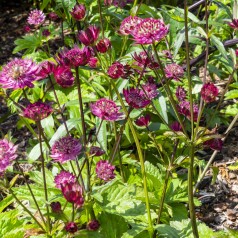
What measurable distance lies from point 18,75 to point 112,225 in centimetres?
71

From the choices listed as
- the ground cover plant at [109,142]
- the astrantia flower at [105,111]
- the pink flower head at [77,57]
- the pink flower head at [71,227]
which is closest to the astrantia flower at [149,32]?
the ground cover plant at [109,142]

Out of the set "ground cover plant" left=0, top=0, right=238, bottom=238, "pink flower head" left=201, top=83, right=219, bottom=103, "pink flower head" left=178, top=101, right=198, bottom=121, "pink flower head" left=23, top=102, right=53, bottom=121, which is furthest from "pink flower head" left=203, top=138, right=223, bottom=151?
"pink flower head" left=23, top=102, right=53, bottom=121

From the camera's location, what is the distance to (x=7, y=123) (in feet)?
10.5

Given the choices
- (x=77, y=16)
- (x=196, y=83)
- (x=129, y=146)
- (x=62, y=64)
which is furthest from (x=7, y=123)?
(x=62, y=64)

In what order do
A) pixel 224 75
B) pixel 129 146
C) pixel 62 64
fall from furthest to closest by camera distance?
1. pixel 224 75
2. pixel 129 146
3. pixel 62 64

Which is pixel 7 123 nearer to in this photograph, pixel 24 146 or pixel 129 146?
pixel 24 146

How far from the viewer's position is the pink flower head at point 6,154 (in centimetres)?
137

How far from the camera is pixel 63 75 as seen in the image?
1531 millimetres

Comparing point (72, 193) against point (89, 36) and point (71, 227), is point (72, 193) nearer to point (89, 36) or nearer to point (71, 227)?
point (71, 227)

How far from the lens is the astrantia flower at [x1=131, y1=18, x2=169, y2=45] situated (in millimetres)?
1365

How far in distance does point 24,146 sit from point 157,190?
121 cm

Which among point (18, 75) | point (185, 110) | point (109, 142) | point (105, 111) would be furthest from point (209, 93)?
point (109, 142)

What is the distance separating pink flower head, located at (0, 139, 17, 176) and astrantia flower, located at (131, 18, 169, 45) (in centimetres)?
50

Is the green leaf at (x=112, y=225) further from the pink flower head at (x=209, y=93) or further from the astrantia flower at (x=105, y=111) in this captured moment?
the pink flower head at (x=209, y=93)
